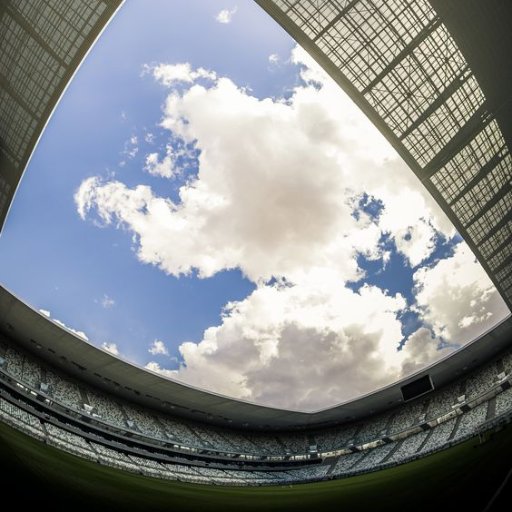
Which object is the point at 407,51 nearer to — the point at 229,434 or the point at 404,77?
the point at 404,77

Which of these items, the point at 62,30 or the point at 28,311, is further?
the point at 28,311

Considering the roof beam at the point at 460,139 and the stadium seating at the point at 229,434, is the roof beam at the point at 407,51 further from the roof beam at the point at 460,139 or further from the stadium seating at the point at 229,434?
the stadium seating at the point at 229,434

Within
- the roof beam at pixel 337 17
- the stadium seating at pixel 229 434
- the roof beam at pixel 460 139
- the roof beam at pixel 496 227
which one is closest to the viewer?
the roof beam at pixel 337 17

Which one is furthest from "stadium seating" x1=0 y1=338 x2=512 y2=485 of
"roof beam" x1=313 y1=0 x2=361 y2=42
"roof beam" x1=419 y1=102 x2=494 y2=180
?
"roof beam" x1=313 y1=0 x2=361 y2=42

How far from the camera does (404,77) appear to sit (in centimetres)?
1989

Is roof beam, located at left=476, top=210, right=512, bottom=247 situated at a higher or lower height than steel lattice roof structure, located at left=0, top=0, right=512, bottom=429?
lower

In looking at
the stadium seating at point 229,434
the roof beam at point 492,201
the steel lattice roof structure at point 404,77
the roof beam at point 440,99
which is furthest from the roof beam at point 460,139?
the stadium seating at point 229,434

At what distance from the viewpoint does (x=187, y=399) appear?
41000 mm

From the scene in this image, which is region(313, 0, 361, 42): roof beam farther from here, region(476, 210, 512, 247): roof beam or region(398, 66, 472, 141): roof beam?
region(476, 210, 512, 247): roof beam

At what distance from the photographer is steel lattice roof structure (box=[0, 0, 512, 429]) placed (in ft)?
55.6

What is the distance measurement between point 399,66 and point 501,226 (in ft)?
46.4

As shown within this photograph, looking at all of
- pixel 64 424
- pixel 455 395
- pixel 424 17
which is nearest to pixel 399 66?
pixel 424 17

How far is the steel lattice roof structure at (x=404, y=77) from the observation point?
55.6 ft

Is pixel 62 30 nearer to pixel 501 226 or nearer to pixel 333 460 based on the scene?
pixel 501 226
